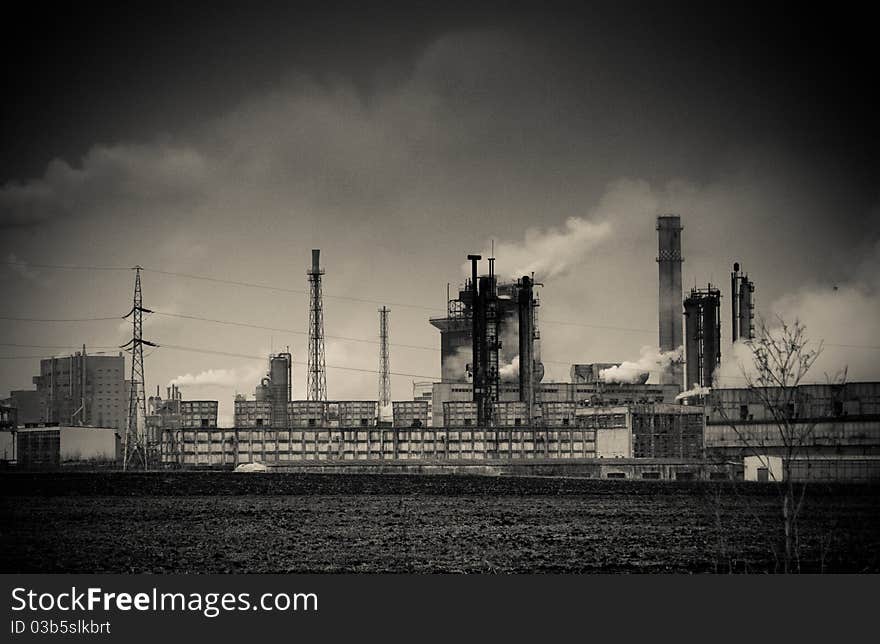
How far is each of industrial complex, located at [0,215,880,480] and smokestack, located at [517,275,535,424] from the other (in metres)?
0.16

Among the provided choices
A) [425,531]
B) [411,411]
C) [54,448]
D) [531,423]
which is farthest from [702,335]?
[425,531]

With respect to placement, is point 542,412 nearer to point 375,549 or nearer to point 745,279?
point 745,279

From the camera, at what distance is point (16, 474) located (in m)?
130

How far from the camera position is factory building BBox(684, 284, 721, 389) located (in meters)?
128

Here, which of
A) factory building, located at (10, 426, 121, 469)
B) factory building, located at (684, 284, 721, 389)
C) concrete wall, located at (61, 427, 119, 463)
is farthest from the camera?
concrete wall, located at (61, 427, 119, 463)

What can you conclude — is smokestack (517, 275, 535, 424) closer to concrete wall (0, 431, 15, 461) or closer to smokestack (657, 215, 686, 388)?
smokestack (657, 215, 686, 388)

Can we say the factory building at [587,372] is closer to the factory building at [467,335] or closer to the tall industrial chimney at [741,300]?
the factory building at [467,335]

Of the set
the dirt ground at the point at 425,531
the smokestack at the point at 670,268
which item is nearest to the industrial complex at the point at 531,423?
the smokestack at the point at 670,268

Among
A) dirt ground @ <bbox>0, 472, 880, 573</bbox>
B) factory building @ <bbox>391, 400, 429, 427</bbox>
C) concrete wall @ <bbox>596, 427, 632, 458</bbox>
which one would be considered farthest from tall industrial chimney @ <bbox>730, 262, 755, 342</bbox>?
factory building @ <bbox>391, 400, 429, 427</bbox>

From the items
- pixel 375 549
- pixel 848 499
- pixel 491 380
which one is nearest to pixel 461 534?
pixel 375 549

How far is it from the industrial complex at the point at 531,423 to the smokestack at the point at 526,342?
16 centimetres

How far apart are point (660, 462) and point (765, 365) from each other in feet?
315

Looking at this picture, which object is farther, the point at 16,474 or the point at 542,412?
the point at 542,412

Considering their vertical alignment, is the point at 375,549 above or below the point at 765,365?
below
